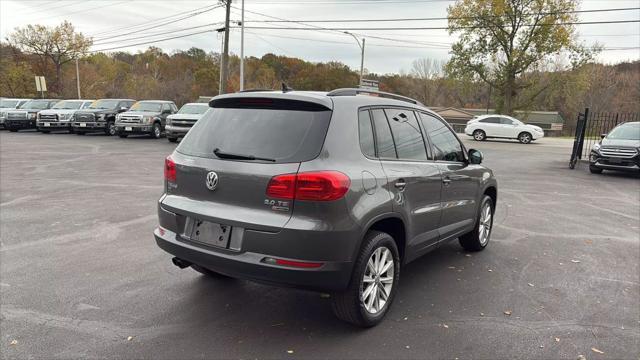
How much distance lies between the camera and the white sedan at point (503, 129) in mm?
29784

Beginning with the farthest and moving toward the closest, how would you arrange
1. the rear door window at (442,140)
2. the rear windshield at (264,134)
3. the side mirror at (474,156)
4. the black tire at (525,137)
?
the black tire at (525,137)
the side mirror at (474,156)
the rear door window at (442,140)
the rear windshield at (264,134)

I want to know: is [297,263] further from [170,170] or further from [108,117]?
[108,117]

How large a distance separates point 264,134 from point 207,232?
83cm

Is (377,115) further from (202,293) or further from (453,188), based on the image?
(202,293)

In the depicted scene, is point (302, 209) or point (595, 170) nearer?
point (302, 209)

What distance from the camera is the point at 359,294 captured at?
3.47m

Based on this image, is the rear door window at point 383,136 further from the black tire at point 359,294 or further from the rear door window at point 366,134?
the black tire at point 359,294

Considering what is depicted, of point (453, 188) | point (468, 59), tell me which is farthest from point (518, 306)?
point (468, 59)

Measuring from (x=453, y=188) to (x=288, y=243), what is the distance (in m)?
2.27

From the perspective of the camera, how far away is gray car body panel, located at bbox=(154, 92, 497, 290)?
3.16 meters

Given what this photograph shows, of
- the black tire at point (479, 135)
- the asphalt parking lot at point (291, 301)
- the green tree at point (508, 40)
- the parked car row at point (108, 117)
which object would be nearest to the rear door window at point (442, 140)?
the asphalt parking lot at point (291, 301)

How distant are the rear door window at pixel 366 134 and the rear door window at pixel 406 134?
1.14 ft

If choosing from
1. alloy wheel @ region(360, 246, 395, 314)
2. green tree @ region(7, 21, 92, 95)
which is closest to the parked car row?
alloy wheel @ region(360, 246, 395, 314)

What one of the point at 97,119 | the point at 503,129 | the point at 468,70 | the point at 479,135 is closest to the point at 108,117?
the point at 97,119
